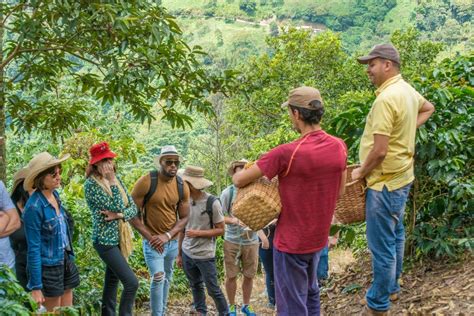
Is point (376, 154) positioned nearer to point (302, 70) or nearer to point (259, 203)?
point (259, 203)

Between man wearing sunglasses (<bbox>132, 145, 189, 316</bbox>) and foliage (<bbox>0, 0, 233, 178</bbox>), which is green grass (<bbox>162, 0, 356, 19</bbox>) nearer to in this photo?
foliage (<bbox>0, 0, 233, 178</bbox>)

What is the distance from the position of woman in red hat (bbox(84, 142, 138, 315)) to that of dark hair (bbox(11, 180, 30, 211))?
1.83 feet

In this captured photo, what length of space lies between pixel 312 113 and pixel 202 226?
101 inches

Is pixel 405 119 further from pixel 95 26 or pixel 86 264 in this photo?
pixel 86 264

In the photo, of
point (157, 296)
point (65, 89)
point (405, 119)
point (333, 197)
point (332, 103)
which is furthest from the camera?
point (332, 103)

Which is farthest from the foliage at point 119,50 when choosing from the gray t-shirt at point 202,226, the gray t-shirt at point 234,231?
the gray t-shirt at point 234,231

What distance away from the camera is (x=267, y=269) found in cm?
673

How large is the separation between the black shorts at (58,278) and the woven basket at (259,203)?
5.25 feet

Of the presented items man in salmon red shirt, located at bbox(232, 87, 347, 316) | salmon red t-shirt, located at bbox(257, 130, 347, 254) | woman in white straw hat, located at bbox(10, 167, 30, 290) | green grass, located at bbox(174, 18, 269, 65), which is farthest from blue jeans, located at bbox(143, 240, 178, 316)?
green grass, located at bbox(174, 18, 269, 65)

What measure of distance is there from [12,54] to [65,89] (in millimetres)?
7130

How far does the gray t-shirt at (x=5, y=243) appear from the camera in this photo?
4121 millimetres

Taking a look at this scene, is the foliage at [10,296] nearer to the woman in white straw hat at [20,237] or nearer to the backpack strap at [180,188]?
the woman in white straw hat at [20,237]

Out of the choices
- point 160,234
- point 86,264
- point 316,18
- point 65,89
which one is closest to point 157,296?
point 160,234

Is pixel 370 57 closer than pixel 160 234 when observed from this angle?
Yes
